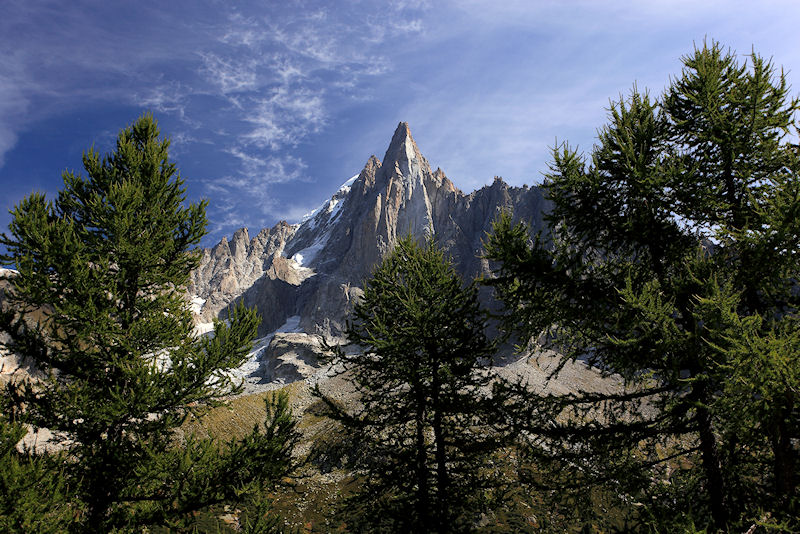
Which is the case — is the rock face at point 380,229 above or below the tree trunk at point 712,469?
above

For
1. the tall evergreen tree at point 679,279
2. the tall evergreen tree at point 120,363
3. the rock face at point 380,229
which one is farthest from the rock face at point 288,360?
the tall evergreen tree at point 679,279

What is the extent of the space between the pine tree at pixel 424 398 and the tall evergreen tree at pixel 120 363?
3308 millimetres

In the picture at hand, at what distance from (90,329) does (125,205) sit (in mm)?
2189

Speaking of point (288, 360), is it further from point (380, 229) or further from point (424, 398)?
point (424, 398)

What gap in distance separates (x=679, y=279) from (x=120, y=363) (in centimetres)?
858

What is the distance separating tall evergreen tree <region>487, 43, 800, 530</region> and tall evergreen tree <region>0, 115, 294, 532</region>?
5.05m

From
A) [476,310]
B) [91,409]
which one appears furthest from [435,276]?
[91,409]

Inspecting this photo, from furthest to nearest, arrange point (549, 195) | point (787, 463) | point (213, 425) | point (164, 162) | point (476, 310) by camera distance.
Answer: point (213, 425), point (476, 310), point (164, 162), point (549, 195), point (787, 463)

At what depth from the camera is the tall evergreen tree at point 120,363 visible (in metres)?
5.59

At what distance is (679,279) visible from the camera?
5680mm

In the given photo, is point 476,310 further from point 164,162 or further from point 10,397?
point 10,397

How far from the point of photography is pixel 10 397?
5.64m

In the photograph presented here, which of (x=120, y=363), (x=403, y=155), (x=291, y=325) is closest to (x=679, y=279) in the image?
(x=120, y=363)

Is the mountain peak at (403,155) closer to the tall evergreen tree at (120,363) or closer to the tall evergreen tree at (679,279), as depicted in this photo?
the tall evergreen tree at (679,279)
